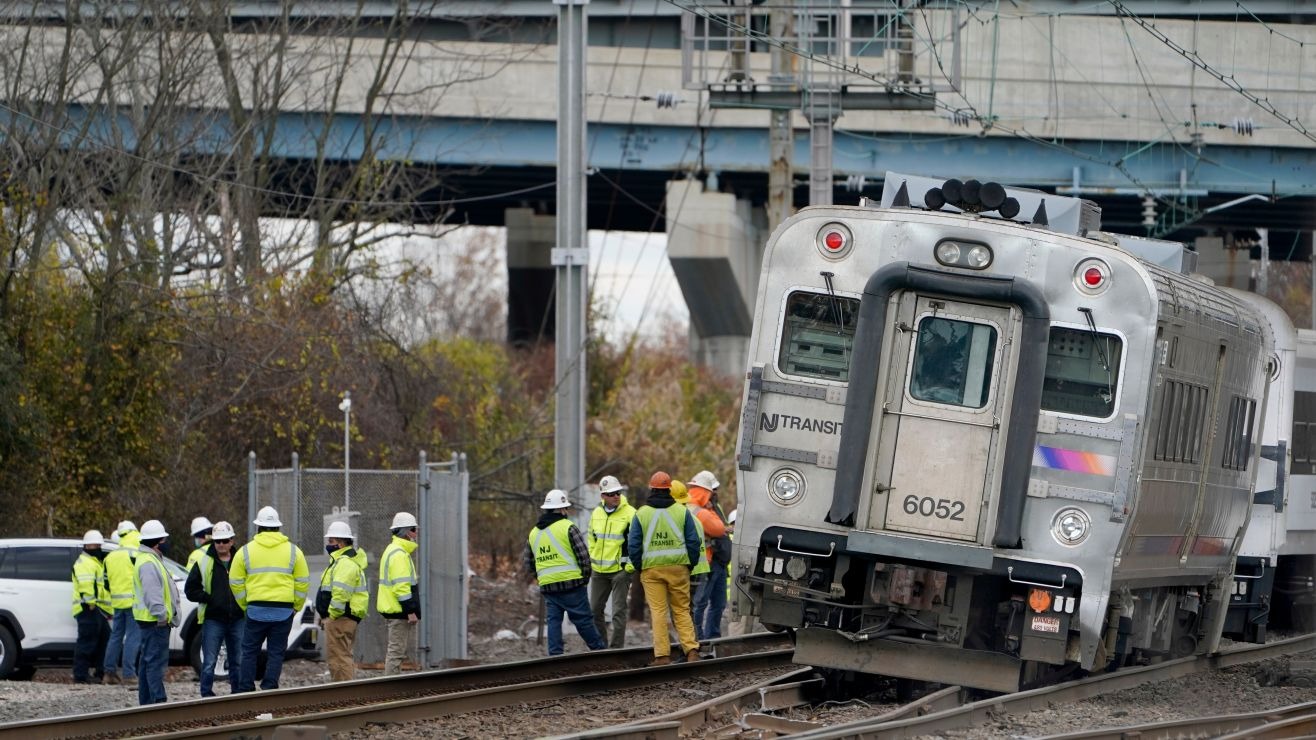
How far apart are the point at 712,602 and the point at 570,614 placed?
3420mm

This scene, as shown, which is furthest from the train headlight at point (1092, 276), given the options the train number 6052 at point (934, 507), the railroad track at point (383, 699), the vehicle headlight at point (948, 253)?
the railroad track at point (383, 699)

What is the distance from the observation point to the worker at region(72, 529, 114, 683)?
1842 cm

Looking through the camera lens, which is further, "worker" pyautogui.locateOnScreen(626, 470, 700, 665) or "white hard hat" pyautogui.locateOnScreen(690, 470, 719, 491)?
"white hard hat" pyautogui.locateOnScreen(690, 470, 719, 491)

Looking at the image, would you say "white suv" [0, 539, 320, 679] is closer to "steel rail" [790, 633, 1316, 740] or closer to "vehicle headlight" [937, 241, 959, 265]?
"steel rail" [790, 633, 1316, 740]

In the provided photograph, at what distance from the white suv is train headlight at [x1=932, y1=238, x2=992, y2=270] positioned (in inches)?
390

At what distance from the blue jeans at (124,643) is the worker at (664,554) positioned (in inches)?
168

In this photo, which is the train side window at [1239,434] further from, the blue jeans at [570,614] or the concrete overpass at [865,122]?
the concrete overpass at [865,122]

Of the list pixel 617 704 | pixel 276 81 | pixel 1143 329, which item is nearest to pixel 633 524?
pixel 617 704

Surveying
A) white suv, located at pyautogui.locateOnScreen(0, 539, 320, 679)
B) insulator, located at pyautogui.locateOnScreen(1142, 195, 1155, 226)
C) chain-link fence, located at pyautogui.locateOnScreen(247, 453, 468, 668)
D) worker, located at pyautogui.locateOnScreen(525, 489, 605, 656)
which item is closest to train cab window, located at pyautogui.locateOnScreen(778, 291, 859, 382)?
worker, located at pyautogui.locateOnScreen(525, 489, 605, 656)

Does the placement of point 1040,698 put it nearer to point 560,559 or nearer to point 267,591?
point 560,559

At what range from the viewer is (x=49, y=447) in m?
22.8

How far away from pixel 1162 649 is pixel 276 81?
724 inches

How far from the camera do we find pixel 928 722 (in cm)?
1162

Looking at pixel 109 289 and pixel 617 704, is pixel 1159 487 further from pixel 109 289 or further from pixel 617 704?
pixel 109 289
